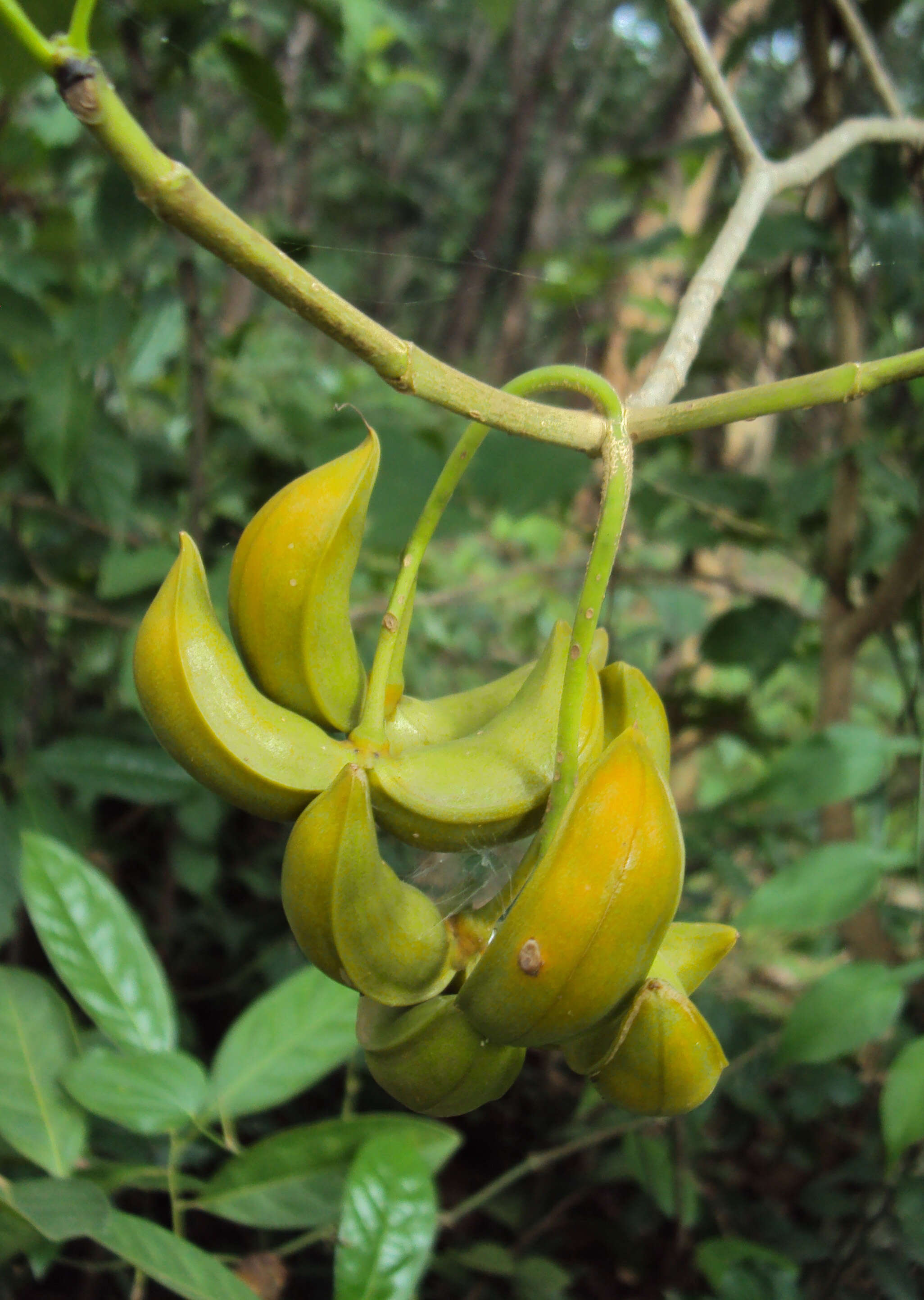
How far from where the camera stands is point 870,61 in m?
1.29

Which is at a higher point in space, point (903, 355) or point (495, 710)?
point (903, 355)

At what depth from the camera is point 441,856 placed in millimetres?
697

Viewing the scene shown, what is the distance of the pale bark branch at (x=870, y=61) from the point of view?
1.27 meters

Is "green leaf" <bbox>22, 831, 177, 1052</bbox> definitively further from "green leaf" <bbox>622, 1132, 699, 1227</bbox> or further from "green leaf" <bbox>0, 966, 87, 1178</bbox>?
"green leaf" <bbox>622, 1132, 699, 1227</bbox>

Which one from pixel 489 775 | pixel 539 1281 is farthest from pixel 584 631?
pixel 539 1281

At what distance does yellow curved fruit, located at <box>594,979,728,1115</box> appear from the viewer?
0.51 metres

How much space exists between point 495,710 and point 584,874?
0.20m

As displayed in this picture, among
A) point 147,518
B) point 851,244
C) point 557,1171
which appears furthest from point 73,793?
point 851,244

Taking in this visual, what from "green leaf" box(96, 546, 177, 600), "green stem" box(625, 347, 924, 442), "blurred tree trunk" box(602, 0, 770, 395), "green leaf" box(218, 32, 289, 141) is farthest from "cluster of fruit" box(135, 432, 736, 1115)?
"blurred tree trunk" box(602, 0, 770, 395)

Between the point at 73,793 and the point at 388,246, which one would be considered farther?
the point at 388,246

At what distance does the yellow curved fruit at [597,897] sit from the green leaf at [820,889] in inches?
27.0

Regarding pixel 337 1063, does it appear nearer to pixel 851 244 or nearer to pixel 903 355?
pixel 903 355

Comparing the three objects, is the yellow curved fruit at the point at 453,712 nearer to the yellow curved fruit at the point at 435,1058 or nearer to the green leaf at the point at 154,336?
the yellow curved fruit at the point at 435,1058

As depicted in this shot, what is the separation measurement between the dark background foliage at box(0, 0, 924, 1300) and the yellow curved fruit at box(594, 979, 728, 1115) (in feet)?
1.78
